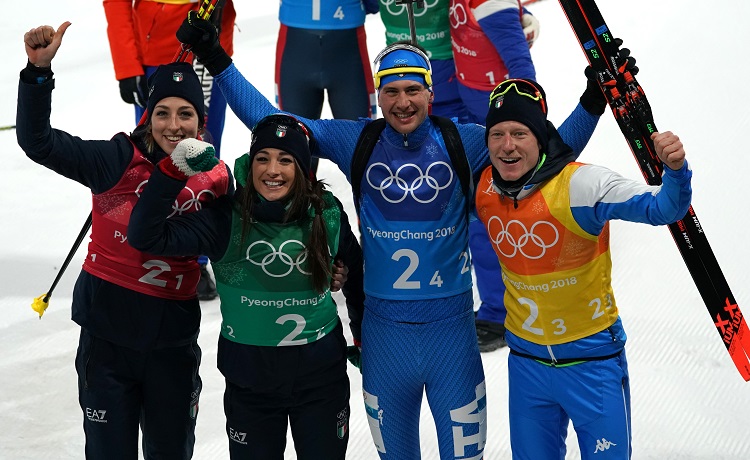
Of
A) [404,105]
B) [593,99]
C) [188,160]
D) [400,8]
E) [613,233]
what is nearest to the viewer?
[188,160]

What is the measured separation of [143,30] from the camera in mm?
5793

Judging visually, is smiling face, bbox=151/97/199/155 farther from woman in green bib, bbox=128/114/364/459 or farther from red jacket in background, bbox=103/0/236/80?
red jacket in background, bbox=103/0/236/80

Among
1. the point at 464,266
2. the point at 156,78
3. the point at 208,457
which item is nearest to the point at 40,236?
the point at 208,457

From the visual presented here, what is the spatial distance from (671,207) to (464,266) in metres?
0.86

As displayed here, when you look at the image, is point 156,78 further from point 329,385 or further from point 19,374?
point 19,374

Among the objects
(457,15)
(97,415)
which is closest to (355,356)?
(97,415)

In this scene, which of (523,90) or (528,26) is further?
(528,26)

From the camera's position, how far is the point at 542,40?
9.63 meters

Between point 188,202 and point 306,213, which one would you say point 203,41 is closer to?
point 188,202

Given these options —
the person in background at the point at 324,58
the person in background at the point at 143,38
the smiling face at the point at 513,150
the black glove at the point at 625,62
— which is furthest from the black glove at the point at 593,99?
the person in background at the point at 143,38

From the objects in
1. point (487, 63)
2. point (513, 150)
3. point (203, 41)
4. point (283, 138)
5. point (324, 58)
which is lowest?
point (513, 150)

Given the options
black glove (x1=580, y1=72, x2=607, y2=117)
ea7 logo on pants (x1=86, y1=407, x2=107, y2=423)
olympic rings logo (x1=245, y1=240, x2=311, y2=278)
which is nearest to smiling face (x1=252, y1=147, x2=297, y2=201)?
olympic rings logo (x1=245, y1=240, x2=311, y2=278)

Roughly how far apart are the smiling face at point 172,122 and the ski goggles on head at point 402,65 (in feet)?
2.23

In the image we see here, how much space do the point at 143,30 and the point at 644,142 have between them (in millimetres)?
3096
